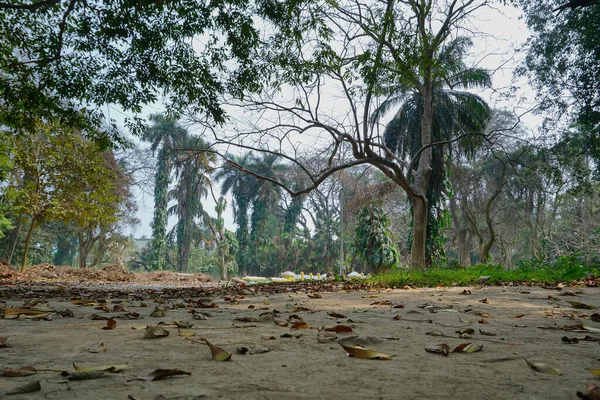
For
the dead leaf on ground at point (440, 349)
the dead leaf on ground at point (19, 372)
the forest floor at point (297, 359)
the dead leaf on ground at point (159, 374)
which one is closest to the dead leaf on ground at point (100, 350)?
the forest floor at point (297, 359)

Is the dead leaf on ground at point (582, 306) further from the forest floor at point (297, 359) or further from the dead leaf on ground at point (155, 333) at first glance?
the dead leaf on ground at point (155, 333)

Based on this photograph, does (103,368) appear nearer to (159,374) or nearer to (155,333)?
(159,374)

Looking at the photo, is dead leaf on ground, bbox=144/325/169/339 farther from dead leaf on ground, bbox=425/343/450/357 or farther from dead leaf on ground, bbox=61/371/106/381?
dead leaf on ground, bbox=425/343/450/357

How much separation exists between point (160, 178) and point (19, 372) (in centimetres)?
3074

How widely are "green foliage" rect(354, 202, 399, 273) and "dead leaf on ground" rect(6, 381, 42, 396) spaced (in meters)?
17.2

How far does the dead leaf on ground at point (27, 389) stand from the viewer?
123 cm

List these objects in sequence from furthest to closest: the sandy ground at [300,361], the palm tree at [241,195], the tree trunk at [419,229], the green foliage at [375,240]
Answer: the palm tree at [241,195] → the green foliage at [375,240] → the tree trunk at [419,229] → the sandy ground at [300,361]

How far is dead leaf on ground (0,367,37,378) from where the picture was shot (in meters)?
1.42

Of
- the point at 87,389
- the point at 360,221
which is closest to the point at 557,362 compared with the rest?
the point at 87,389

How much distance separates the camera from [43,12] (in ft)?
22.4

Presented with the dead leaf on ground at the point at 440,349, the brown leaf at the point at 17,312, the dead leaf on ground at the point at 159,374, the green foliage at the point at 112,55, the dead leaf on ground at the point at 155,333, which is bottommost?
the brown leaf at the point at 17,312

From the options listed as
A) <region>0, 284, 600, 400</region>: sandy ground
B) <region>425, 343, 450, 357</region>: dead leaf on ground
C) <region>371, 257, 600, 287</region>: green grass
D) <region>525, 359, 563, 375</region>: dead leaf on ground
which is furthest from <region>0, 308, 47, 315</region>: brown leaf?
<region>371, 257, 600, 287</region>: green grass

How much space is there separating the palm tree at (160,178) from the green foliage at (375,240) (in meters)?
16.8

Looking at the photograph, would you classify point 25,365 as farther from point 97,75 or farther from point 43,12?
point 43,12
